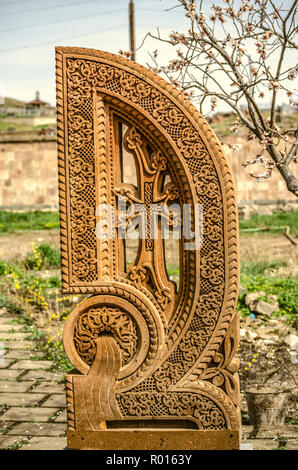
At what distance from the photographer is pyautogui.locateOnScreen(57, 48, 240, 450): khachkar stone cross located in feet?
10.1

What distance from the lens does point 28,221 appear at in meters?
17.0

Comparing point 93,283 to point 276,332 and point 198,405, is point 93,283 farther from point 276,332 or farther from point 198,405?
point 276,332

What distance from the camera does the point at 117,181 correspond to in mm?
3205

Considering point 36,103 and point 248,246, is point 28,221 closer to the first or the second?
point 248,246

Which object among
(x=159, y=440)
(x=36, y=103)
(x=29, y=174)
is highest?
(x=36, y=103)

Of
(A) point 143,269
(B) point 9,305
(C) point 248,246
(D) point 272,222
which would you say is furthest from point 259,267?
(D) point 272,222

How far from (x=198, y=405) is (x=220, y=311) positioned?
50 cm

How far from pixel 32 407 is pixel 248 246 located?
794 centimetres

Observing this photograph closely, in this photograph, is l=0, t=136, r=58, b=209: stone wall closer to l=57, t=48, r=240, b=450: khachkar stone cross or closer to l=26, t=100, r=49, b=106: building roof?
l=57, t=48, r=240, b=450: khachkar stone cross

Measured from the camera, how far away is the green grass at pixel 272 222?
13637 millimetres

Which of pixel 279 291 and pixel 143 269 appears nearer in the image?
pixel 143 269

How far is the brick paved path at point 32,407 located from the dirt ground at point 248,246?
13.7 ft

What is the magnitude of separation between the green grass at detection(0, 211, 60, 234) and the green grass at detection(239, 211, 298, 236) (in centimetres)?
481

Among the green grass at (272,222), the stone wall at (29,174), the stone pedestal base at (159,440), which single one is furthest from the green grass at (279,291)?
the stone wall at (29,174)
